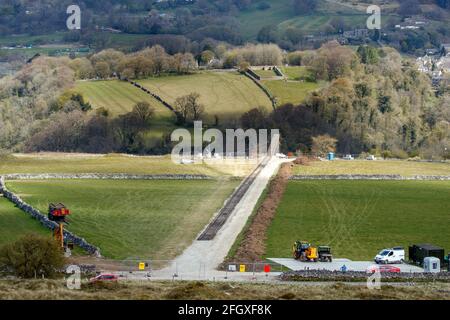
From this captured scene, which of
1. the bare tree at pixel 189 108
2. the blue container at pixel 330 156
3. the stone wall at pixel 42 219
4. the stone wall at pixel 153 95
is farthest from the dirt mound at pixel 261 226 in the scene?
the stone wall at pixel 153 95

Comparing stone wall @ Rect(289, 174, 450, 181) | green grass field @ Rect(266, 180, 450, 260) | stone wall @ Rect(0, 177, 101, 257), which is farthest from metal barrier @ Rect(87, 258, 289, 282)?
stone wall @ Rect(289, 174, 450, 181)

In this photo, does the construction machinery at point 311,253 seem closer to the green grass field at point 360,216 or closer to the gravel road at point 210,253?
the green grass field at point 360,216

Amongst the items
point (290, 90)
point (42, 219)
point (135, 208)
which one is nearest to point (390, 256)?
point (42, 219)

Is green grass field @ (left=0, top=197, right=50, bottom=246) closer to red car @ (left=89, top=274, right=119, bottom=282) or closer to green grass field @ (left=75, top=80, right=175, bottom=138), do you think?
red car @ (left=89, top=274, right=119, bottom=282)

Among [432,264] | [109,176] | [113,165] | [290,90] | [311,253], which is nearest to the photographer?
[432,264]
